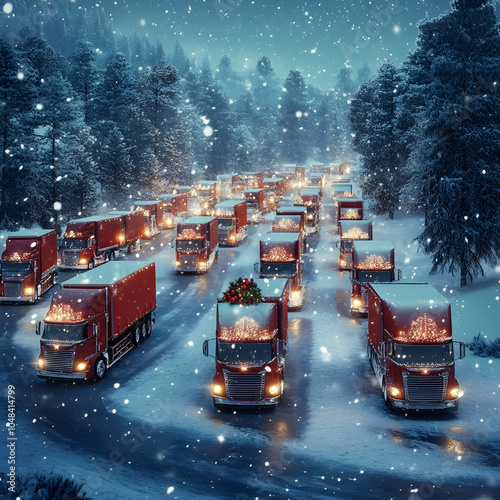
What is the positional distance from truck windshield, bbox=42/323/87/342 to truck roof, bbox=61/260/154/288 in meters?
1.76

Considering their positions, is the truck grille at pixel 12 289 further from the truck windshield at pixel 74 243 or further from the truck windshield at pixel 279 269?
the truck windshield at pixel 279 269

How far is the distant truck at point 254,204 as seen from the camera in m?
61.6

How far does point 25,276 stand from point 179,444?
18.1 metres

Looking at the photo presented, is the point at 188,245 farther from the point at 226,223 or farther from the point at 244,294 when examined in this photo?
the point at 244,294

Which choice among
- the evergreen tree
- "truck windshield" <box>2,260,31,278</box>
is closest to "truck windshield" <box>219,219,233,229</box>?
"truck windshield" <box>2,260,31,278</box>

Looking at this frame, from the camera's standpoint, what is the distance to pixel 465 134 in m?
27.9

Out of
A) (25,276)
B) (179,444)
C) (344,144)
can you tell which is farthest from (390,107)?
(344,144)

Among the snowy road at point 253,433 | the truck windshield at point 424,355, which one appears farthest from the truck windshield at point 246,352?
the truck windshield at point 424,355

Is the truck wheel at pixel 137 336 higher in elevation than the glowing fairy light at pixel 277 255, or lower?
lower

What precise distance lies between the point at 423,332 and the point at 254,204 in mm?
48460

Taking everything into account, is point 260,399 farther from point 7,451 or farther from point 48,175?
point 48,175

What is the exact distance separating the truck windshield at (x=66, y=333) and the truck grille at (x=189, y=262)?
704 inches

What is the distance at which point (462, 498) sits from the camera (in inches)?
465

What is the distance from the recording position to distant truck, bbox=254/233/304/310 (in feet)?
90.6
